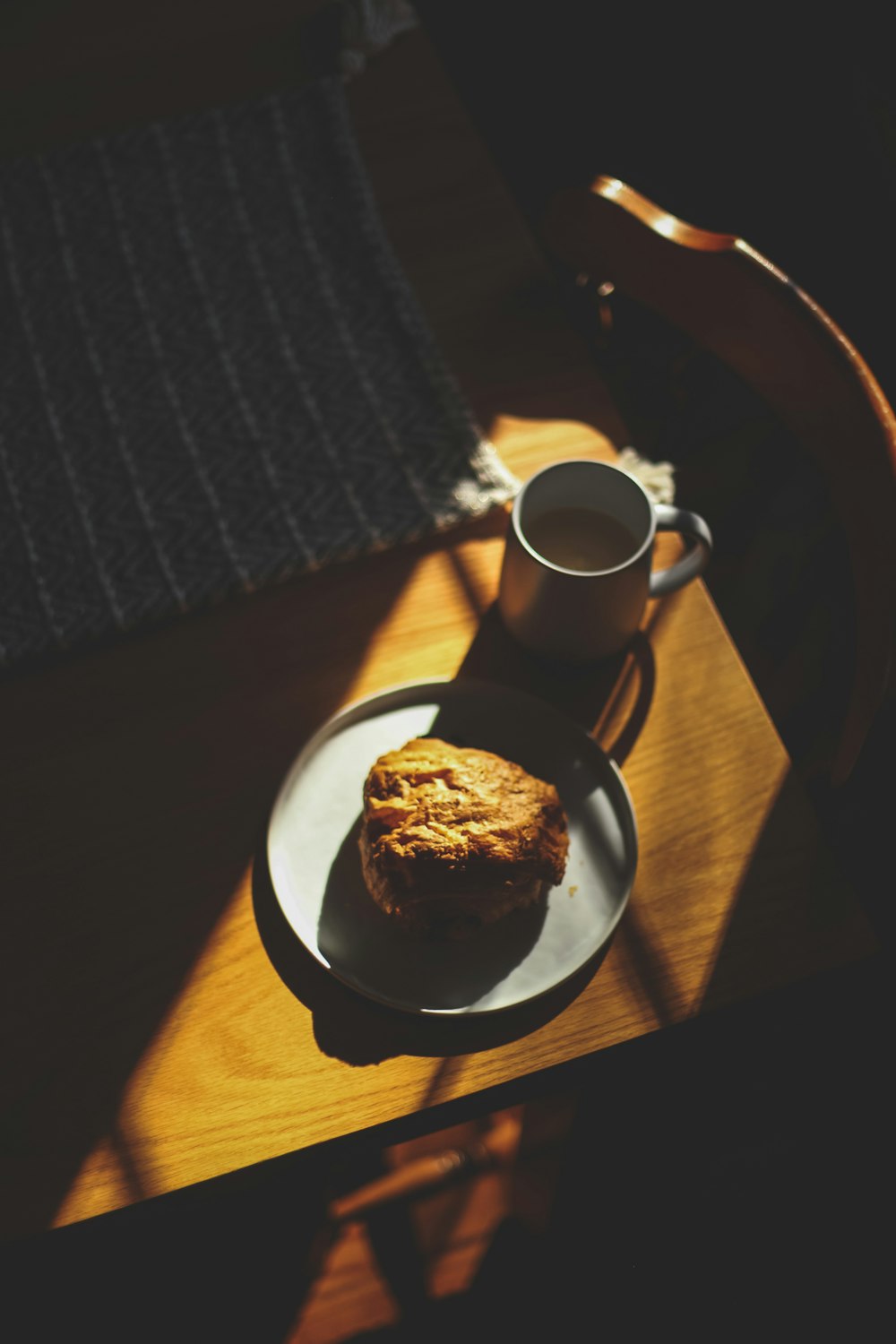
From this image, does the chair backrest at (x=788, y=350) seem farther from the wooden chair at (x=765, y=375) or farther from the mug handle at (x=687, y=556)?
the mug handle at (x=687, y=556)

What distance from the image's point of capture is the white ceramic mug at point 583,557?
1.91ft

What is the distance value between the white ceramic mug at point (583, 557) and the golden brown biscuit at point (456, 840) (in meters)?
0.10

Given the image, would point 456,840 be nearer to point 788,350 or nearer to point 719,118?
point 788,350

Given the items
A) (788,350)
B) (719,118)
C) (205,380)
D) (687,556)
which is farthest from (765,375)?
(719,118)

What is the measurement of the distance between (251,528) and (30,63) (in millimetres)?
535

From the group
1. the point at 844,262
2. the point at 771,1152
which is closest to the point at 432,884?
the point at 771,1152

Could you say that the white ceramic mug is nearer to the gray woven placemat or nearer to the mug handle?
the mug handle

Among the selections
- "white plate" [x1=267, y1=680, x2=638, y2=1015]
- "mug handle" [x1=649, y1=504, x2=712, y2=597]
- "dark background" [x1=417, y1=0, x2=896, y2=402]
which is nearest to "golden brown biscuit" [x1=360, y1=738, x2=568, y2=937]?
"white plate" [x1=267, y1=680, x2=638, y2=1015]

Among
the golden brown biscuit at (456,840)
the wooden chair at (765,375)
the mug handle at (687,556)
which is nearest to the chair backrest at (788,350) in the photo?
the wooden chair at (765,375)

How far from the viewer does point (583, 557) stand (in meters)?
0.62

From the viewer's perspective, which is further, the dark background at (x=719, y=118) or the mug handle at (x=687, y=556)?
the dark background at (x=719, y=118)

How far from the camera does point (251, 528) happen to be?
2.34 feet

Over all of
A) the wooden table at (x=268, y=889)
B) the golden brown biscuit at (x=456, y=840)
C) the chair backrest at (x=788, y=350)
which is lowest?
the wooden table at (x=268, y=889)

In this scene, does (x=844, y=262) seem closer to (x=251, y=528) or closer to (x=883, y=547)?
(x=883, y=547)
